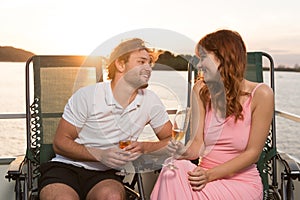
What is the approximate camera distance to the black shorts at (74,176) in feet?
9.37

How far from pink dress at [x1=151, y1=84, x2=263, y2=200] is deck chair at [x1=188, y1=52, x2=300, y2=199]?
0.64 feet

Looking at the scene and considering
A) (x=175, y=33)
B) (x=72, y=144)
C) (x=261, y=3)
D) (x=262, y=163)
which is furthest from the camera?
(x=261, y=3)

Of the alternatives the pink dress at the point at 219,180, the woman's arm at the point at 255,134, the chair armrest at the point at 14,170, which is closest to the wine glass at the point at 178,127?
the pink dress at the point at 219,180

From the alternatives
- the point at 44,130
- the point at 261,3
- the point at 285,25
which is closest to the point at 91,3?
the point at 44,130

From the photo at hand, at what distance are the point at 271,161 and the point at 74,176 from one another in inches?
55.5

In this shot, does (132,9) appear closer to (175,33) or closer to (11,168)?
(175,33)

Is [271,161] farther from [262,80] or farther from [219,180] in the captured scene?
[219,180]

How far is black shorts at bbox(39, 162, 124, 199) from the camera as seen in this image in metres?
2.86

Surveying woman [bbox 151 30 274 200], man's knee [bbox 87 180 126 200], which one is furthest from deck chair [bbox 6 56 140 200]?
woman [bbox 151 30 274 200]

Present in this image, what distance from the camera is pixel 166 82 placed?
2.94 m

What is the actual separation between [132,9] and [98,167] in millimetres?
1542

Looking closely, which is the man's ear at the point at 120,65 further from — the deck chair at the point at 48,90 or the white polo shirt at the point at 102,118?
the deck chair at the point at 48,90

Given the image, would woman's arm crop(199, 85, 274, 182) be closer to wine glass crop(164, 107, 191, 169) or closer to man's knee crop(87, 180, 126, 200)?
wine glass crop(164, 107, 191, 169)

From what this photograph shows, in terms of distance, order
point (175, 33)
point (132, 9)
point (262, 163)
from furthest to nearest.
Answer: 1. point (132, 9)
2. point (262, 163)
3. point (175, 33)
